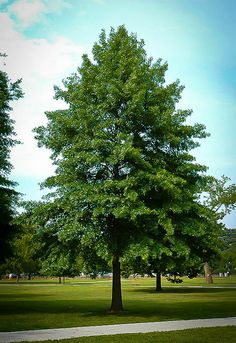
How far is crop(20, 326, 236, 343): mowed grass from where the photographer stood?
43.1 ft

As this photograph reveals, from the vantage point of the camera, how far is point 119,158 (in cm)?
1975

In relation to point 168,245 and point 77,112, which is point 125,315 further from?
point 77,112

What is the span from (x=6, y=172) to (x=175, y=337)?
15158 millimetres

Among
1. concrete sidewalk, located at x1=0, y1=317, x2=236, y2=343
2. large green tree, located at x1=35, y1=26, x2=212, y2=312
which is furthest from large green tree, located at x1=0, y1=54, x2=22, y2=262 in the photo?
concrete sidewalk, located at x1=0, y1=317, x2=236, y2=343

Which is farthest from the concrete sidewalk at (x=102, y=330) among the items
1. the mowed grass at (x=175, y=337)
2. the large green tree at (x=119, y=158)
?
the large green tree at (x=119, y=158)

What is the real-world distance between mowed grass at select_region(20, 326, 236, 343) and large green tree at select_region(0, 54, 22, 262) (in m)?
12.1

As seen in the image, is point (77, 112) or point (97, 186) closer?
point (97, 186)

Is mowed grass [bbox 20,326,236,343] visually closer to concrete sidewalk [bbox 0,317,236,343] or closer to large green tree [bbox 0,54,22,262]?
concrete sidewalk [bbox 0,317,236,343]

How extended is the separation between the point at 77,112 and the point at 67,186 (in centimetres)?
355

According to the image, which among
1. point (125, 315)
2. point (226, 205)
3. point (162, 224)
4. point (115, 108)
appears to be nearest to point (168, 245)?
point (162, 224)

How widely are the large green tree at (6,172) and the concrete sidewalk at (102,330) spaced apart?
987 cm

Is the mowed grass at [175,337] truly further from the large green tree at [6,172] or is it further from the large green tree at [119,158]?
the large green tree at [6,172]

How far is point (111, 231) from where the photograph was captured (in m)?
21.0

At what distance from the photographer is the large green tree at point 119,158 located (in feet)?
64.8
